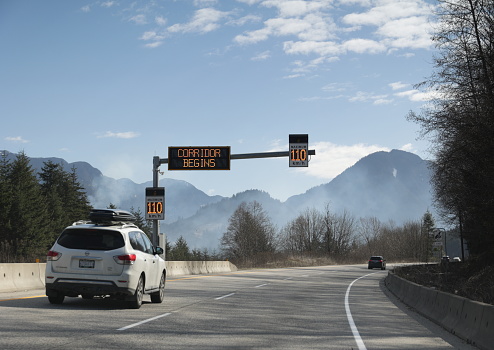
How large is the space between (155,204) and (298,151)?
8617mm

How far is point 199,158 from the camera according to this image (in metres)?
31.9

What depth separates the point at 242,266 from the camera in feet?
217

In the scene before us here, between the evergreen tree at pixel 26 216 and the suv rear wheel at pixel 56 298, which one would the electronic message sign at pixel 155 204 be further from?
the evergreen tree at pixel 26 216

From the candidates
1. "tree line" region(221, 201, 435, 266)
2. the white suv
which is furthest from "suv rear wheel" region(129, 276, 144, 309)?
"tree line" region(221, 201, 435, 266)

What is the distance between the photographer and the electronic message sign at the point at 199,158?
3172 cm

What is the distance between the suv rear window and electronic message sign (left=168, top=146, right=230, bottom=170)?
59.7ft

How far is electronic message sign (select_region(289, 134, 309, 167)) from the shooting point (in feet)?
98.6

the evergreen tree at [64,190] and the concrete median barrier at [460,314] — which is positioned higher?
the evergreen tree at [64,190]

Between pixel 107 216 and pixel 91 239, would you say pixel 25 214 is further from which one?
pixel 91 239

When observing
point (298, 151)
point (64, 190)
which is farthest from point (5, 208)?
point (298, 151)

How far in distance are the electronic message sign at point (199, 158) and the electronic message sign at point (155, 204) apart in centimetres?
201

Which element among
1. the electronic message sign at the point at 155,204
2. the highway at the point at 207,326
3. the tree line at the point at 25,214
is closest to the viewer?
the highway at the point at 207,326

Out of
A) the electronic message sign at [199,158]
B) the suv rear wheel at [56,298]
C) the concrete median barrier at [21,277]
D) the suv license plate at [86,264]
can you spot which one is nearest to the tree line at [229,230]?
the electronic message sign at [199,158]

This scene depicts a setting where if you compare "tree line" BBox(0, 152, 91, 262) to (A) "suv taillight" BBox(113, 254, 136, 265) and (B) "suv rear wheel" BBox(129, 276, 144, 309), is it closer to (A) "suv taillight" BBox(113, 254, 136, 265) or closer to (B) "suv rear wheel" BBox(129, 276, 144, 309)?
(B) "suv rear wheel" BBox(129, 276, 144, 309)
